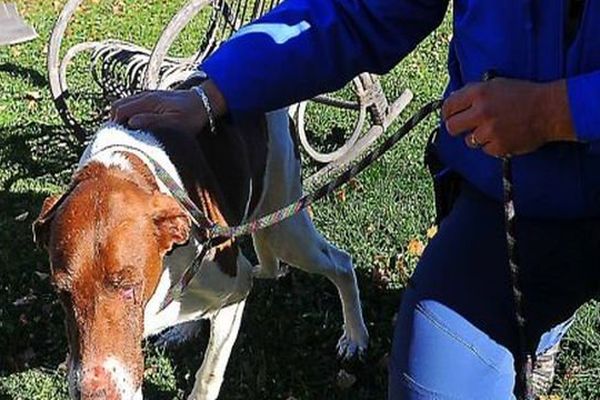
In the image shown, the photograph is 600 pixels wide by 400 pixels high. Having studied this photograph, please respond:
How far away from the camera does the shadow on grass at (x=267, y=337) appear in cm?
416

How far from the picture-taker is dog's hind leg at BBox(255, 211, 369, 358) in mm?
4051

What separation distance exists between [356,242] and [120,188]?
2360 mm

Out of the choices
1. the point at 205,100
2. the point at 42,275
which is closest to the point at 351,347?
the point at 42,275

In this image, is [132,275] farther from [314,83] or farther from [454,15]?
[454,15]

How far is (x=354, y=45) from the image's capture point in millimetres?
2771

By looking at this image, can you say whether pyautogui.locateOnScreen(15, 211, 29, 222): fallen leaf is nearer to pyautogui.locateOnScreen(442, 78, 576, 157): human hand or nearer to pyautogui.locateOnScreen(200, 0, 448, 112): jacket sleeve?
pyautogui.locateOnScreen(200, 0, 448, 112): jacket sleeve

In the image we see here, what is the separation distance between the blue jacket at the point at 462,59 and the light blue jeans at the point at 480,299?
8cm

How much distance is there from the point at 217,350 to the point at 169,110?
1.15 metres

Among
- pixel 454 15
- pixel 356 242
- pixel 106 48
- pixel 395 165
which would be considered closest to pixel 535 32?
pixel 454 15

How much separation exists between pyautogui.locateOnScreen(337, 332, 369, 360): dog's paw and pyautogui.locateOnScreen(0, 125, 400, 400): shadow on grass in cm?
3

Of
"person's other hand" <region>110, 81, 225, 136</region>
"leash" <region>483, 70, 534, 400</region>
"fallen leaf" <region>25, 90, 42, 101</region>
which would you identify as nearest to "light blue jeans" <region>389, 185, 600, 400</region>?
"leash" <region>483, 70, 534, 400</region>

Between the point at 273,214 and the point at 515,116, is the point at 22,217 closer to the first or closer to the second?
the point at 273,214

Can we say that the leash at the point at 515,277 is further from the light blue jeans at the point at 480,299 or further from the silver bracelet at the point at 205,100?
the silver bracelet at the point at 205,100

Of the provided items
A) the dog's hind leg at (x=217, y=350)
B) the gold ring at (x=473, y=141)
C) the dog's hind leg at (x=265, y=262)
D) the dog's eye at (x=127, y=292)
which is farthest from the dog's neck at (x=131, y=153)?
the dog's hind leg at (x=265, y=262)
